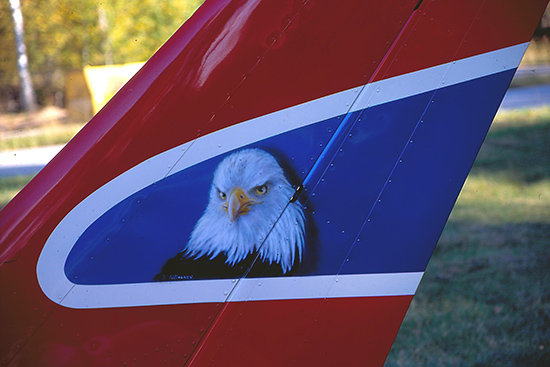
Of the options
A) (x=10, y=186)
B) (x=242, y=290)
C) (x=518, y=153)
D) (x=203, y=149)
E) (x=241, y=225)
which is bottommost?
(x=518, y=153)

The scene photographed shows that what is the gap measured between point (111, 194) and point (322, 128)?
2.45ft

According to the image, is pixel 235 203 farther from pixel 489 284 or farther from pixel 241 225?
pixel 489 284

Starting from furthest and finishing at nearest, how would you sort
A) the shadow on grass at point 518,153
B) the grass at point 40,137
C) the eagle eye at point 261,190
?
the grass at point 40,137 → the shadow on grass at point 518,153 → the eagle eye at point 261,190

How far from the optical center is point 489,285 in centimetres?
539

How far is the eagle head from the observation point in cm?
179

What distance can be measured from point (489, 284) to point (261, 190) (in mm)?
4339

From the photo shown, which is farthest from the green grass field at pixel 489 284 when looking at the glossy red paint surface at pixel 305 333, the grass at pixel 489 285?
the glossy red paint surface at pixel 305 333

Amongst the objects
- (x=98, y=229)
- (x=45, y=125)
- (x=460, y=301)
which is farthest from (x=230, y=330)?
(x=45, y=125)

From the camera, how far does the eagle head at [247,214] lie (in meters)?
1.79

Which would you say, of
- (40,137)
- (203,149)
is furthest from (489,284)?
(40,137)

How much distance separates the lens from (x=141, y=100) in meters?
1.75

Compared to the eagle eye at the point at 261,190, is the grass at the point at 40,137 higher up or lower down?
lower down

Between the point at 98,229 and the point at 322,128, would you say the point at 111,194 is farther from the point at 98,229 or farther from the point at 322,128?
the point at 322,128

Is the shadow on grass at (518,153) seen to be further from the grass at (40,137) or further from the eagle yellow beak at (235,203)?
the grass at (40,137)
